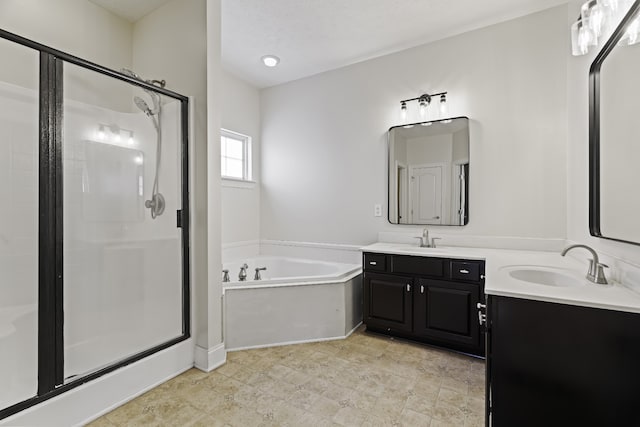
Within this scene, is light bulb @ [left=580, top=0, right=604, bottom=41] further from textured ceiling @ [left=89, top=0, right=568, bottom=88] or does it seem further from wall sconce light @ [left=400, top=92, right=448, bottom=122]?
wall sconce light @ [left=400, top=92, right=448, bottom=122]

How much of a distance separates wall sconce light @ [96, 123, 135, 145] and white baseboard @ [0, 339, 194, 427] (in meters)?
1.40

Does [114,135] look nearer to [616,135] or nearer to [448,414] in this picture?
[448,414]

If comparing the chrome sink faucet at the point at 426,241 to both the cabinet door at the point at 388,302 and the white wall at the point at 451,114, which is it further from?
the cabinet door at the point at 388,302

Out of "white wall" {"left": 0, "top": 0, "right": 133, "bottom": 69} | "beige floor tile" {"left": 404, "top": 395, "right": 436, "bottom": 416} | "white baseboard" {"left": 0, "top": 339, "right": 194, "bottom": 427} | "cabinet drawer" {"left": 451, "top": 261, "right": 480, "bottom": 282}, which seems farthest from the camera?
"cabinet drawer" {"left": 451, "top": 261, "right": 480, "bottom": 282}

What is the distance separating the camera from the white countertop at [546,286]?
1.07m

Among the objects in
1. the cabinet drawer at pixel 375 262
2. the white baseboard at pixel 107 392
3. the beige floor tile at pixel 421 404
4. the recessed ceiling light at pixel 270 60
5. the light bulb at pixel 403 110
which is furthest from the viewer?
the recessed ceiling light at pixel 270 60

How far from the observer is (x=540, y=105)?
7.84ft

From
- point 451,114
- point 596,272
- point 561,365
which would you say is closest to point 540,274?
point 596,272

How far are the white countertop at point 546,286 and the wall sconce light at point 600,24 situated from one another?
1053 mm

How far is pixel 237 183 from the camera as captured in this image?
3.51 m

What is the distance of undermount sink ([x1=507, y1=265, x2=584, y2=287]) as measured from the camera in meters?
1.59

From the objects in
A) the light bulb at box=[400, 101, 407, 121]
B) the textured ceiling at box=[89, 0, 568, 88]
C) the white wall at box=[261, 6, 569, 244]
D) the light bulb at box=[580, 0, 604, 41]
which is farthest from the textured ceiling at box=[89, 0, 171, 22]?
the light bulb at box=[580, 0, 604, 41]

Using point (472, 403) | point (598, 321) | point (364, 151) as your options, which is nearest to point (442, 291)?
point (472, 403)

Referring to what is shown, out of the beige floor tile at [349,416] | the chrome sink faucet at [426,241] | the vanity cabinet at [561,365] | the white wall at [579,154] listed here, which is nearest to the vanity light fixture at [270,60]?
the chrome sink faucet at [426,241]
